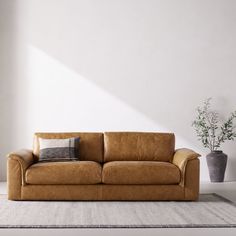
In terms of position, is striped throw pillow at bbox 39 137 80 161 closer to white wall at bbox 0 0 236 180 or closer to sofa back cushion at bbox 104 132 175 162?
sofa back cushion at bbox 104 132 175 162

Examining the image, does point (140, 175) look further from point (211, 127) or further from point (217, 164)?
point (211, 127)

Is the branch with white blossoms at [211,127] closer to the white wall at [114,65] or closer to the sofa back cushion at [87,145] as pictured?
the white wall at [114,65]

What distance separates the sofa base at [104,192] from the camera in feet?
18.3

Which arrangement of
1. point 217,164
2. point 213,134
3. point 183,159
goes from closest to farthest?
1. point 183,159
2. point 217,164
3. point 213,134

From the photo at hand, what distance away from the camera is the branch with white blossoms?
7410mm

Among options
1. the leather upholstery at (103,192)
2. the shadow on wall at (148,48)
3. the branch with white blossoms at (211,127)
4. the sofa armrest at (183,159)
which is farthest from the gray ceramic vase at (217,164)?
the leather upholstery at (103,192)

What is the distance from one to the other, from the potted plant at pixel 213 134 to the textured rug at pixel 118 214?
147 cm

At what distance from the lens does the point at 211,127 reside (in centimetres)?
743

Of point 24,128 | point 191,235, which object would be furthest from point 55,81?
point 191,235

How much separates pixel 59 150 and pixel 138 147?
0.96m

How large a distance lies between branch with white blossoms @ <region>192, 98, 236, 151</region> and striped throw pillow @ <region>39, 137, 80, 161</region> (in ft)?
6.82

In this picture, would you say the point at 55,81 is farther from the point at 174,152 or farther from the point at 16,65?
the point at 174,152

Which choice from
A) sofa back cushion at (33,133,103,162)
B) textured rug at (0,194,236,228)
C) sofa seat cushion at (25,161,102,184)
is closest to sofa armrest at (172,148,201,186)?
textured rug at (0,194,236,228)

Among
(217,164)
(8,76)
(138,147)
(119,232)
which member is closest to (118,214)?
(119,232)
